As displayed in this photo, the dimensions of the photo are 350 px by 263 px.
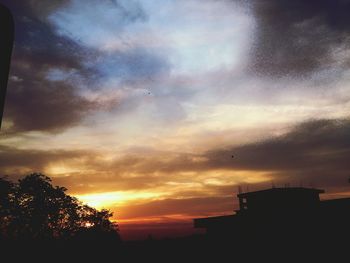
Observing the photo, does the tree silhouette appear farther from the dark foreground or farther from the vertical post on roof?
the vertical post on roof

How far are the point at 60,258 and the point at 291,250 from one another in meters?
11.1

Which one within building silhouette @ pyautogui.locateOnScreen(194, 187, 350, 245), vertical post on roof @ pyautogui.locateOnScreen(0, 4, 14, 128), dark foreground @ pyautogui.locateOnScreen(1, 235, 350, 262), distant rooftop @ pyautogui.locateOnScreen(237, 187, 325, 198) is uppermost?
vertical post on roof @ pyautogui.locateOnScreen(0, 4, 14, 128)

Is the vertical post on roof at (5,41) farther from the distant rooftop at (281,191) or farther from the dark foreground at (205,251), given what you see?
the distant rooftop at (281,191)

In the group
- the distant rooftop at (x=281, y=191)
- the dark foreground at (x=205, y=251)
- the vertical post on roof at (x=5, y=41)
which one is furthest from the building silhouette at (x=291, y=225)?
the distant rooftop at (x=281, y=191)

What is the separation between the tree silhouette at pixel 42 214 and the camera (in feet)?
136

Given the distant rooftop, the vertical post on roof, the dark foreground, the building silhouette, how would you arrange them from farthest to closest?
the distant rooftop → the dark foreground → the building silhouette → the vertical post on roof

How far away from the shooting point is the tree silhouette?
41.5 m

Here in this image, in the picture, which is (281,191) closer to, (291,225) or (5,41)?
(291,225)

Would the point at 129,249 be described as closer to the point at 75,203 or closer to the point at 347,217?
the point at 347,217

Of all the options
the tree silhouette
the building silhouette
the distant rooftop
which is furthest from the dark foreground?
the tree silhouette

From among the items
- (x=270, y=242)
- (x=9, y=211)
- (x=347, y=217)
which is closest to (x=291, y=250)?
(x=270, y=242)

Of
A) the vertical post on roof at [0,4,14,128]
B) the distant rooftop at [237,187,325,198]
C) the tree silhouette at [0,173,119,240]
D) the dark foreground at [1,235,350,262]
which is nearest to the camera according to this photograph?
the vertical post on roof at [0,4,14,128]

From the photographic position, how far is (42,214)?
44.8m

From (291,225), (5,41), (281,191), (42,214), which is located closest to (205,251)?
(291,225)
